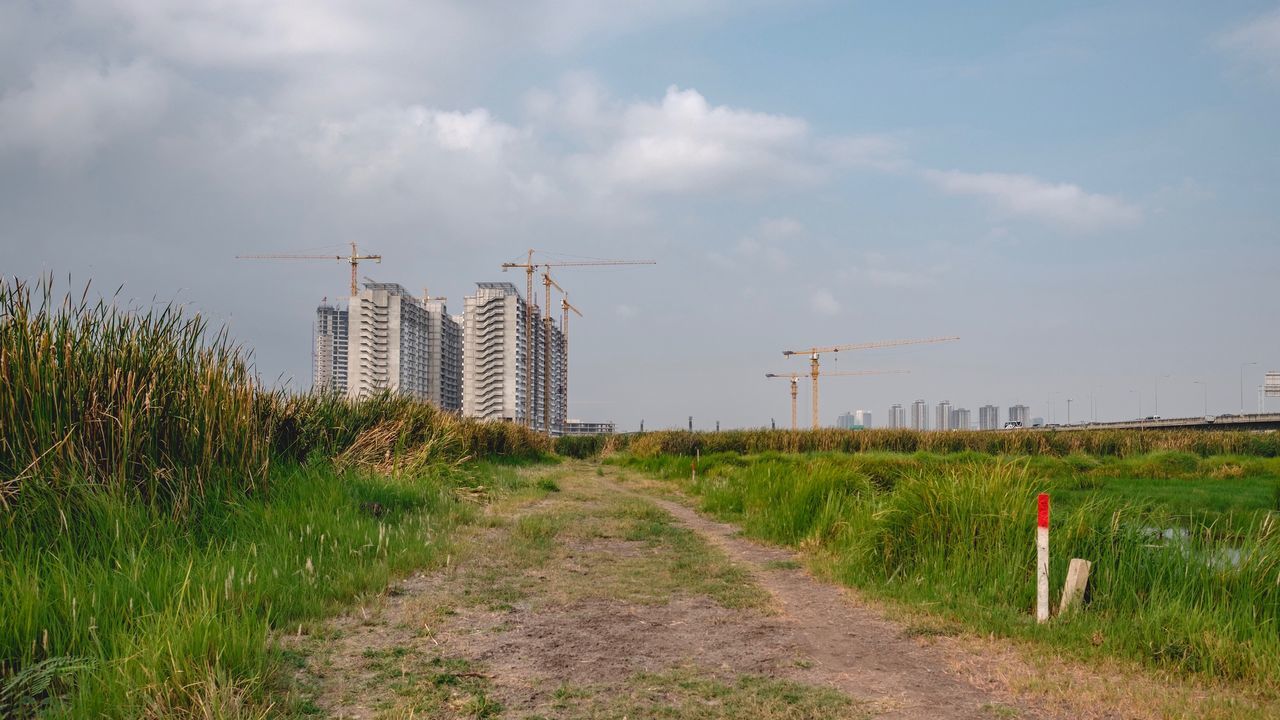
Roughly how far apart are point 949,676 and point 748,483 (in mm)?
10573

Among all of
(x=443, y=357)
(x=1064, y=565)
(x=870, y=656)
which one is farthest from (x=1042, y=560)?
(x=443, y=357)

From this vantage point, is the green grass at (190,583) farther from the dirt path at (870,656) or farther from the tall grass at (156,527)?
the dirt path at (870,656)

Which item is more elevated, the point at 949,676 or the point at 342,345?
the point at 342,345

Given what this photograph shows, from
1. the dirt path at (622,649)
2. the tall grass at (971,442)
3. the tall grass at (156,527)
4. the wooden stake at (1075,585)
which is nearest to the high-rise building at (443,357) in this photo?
the tall grass at (971,442)

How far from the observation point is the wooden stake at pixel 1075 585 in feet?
22.7

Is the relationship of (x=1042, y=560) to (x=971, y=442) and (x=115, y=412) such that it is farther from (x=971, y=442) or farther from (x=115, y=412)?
(x=971, y=442)

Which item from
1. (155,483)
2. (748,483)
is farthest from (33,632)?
(748,483)

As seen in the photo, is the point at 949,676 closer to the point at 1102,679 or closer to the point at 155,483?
the point at 1102,679

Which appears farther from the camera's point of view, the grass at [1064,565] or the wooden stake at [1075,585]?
the wooden stake at [1075,585]

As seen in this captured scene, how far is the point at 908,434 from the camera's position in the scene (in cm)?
4881

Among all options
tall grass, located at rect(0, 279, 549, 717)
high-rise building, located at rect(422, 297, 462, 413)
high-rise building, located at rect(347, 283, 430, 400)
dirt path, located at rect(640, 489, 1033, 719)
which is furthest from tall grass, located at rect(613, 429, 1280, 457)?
high-rise building, located at rect(422, 297, 462, 413)

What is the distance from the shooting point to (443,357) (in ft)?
312

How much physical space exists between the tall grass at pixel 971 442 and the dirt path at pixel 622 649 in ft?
105

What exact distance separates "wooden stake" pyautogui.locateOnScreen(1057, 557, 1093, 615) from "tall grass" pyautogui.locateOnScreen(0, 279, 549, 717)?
6308 mm
